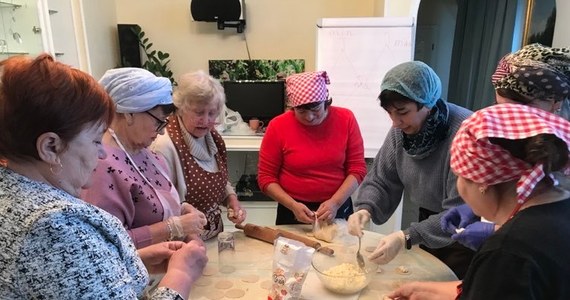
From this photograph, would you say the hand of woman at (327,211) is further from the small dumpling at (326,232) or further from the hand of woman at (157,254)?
the hand of woman at (157,254)

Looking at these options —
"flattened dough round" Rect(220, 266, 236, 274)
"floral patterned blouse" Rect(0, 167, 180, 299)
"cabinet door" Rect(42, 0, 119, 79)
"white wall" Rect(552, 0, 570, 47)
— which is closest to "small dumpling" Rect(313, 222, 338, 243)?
"flattened dough round" Rect(220, 266, 236, 274)

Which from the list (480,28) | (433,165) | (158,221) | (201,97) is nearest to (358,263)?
(433,165)

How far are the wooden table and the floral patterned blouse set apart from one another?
1.97ft

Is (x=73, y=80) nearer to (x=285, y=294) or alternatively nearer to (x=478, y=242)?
(x=285, y=294)

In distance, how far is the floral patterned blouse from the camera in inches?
23.9

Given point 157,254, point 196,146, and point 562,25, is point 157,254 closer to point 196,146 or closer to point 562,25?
point 196,146

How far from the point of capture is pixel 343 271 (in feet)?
4.16

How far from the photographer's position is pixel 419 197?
5.22 ft

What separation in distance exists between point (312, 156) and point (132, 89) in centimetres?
93

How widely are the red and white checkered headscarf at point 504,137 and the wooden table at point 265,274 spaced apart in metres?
0.64

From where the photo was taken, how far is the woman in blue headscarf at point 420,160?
4.57ft

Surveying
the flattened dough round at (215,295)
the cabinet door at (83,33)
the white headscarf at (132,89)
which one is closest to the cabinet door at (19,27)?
the cabinet door at (83,33)

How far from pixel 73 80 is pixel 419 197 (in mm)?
1340

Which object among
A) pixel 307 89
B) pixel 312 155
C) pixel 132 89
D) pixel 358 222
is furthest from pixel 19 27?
pixel 358 222
